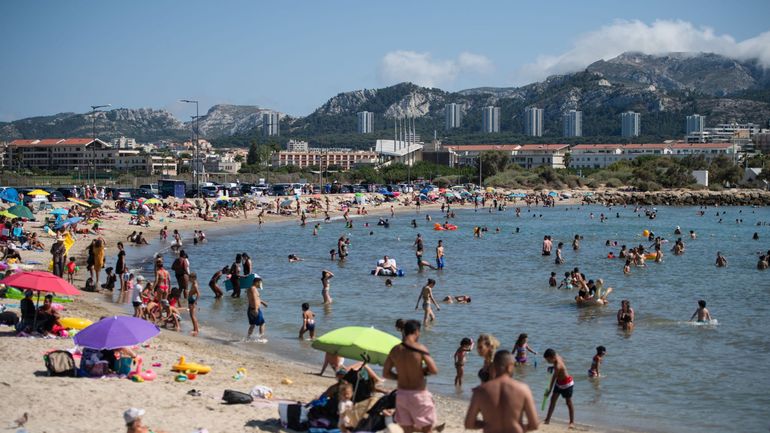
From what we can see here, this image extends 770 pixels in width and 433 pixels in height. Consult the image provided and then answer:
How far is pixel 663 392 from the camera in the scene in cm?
1268

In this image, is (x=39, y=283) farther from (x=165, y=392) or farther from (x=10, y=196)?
(x=10, y=196)

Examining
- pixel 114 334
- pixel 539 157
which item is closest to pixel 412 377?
pixel 114 334

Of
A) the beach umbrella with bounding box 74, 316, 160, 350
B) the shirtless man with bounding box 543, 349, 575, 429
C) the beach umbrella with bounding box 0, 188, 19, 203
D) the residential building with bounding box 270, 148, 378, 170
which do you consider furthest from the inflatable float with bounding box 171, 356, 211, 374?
the residential building with bounding box 270, 148, 378, 170

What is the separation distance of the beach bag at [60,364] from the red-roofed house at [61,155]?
108794 millimetres

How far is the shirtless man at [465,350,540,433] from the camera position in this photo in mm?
5605

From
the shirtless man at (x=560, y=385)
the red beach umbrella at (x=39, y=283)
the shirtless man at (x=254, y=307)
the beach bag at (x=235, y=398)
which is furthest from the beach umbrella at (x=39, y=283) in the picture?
the shirtless man at (x=560, y=385)

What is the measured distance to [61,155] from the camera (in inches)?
4641

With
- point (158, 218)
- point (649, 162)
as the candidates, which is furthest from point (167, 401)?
point (649, 162)

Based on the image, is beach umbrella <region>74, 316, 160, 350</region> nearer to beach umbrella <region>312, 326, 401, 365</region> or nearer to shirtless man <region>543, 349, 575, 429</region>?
beach umbrella <region>312, 326, 401, 365</region>

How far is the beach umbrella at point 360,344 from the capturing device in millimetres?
9156

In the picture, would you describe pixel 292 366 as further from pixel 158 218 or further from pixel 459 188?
pixel 459 188

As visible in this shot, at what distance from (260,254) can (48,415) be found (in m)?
25.0

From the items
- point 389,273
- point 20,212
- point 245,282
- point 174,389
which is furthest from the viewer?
point 20,212

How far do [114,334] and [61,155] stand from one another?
4552 inches
